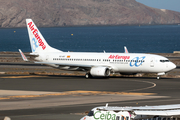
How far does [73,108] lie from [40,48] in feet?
109

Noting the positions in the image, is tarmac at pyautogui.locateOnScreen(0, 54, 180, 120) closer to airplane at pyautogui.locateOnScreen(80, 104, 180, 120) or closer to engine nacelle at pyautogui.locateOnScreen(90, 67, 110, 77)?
engine nacelle at pyautogui.locateOnScreen(90, 67, 110, 77)

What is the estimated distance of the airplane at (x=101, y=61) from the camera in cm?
5331

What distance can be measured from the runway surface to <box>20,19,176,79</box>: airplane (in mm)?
4751

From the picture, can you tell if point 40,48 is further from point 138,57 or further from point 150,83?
point 150,83

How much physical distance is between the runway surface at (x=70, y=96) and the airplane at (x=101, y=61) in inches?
187

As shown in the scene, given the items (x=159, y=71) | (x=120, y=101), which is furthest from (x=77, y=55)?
(x=120, y=101)

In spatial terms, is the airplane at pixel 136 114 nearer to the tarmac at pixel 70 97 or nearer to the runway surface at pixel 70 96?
the tarmac at pixel 70 97

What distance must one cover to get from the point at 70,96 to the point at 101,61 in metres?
19.7

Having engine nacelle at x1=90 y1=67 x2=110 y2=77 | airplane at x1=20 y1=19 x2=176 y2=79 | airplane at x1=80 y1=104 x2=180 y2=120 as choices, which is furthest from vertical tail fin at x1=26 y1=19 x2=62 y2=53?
airplane at x1=80 y1=104 x2=180 y2=120

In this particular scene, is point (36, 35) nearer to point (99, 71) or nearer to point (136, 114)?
point (99, 71)

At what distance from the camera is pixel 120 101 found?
33.5 meters

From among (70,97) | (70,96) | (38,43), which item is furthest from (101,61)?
(70,97)

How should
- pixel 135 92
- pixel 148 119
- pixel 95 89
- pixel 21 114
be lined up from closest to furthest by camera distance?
pixel 148 119 < pixel 21 114 < pixel 135 92 < pixel 95 89

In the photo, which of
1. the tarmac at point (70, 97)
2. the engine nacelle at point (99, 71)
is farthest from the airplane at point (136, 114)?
the engine nacelle at point (99, 71)
